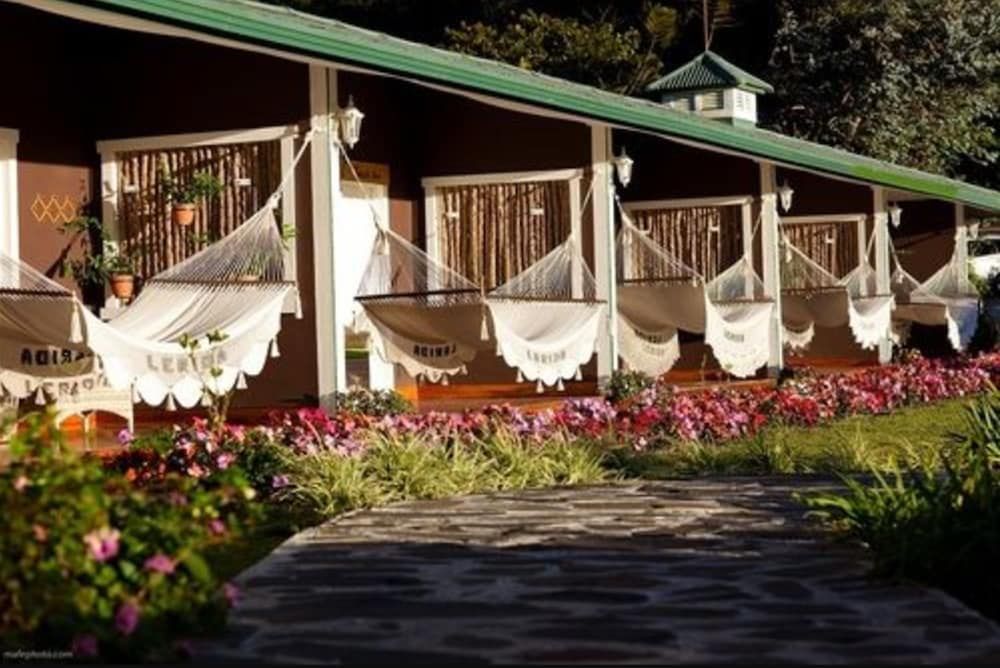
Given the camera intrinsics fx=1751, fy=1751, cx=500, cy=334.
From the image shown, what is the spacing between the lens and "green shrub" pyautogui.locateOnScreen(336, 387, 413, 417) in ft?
36.4

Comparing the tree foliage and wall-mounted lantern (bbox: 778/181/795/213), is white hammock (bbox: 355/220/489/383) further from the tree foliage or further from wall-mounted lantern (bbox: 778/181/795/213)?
the tree foliage

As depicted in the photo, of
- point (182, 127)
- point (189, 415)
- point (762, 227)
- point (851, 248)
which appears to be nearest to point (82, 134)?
point (182, 127)

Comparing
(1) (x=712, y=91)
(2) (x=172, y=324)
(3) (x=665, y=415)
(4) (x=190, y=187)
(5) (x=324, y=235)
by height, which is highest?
(1) (x=712, y=91)

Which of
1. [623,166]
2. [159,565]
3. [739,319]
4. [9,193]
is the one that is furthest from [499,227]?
[159,565]

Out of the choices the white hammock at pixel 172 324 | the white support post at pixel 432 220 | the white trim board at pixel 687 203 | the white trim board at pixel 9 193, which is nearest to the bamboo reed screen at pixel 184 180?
the white hammock at pixel 172 324

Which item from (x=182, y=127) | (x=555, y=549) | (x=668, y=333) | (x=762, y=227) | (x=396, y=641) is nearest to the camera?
(x=396, y=641)

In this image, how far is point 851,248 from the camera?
2003cm

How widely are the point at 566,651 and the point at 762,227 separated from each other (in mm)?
12632

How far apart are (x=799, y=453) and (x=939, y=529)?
5.05 m

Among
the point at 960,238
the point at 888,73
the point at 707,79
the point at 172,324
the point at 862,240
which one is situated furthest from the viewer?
the point at 888,73

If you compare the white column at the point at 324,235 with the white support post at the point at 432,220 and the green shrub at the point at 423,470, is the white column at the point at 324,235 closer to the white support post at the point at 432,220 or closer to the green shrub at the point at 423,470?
the green shrub at the point at 423,470

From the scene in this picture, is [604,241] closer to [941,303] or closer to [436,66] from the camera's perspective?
[436,66]

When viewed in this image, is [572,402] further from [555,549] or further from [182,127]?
[555,549]

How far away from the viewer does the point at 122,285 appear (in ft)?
38.2
